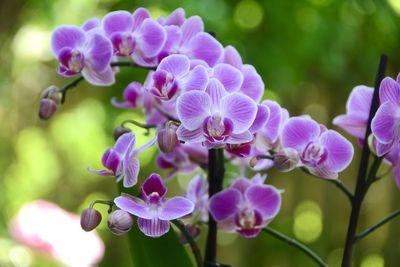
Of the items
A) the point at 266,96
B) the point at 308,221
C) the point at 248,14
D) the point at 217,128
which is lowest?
the point at 308,221

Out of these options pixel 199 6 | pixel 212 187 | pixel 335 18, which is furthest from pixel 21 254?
pixel 335 18

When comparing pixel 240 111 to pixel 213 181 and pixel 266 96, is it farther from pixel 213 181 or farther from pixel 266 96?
pixel 266 96

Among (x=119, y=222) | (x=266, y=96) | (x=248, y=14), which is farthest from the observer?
(x=266, y=96)

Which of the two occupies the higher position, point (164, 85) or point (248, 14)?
point (164, 85)

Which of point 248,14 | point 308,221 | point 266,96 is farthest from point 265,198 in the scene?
point 308,221

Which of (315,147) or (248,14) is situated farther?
(248,14)

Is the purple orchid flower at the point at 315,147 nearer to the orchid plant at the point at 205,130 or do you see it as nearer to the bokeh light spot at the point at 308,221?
the orchid plant at the point at 205,130

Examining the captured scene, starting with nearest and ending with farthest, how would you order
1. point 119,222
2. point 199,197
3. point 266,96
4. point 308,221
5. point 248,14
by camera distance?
1. point 119,222
2. point 199,197
3. point 248,14
4. point 266,96
5. point 308,221

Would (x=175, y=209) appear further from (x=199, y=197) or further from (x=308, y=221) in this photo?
(x=308, y=221)

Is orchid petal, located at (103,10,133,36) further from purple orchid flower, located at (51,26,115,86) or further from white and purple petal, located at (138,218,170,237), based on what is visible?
white and purple petal, located at (138,218,170,237)
